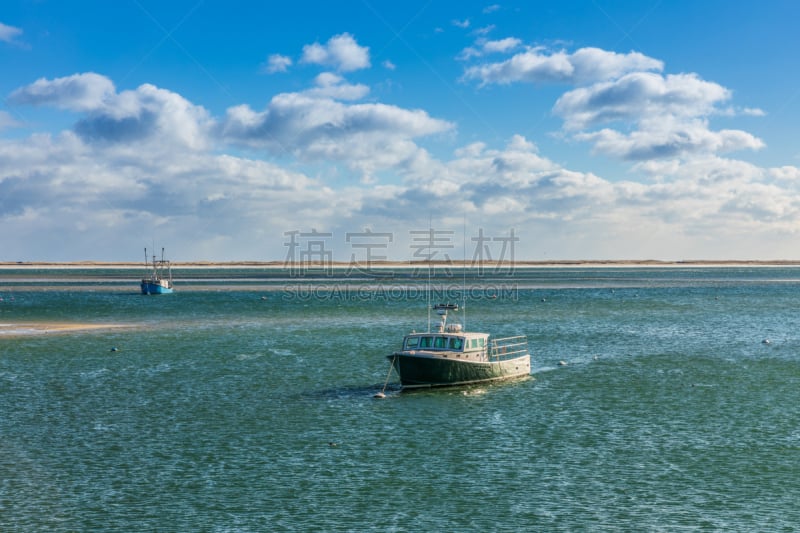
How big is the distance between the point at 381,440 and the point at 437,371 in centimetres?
1327

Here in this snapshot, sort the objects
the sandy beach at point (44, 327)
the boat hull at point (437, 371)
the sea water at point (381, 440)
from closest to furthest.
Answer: the sea water at point (381, 440)
the boat hull at point (437, 371)
the sandy beach at point (44, 327)

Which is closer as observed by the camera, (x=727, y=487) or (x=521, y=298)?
(x=727, y=487)

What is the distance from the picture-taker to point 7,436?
38438 mm

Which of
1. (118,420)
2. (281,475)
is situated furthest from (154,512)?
(118,420)

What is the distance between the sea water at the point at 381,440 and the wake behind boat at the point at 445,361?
3.23 feet

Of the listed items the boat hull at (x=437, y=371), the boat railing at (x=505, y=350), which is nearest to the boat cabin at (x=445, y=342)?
the boat hull at (x=437, y=371)

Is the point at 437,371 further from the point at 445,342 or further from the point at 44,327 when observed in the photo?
the point at 44,327

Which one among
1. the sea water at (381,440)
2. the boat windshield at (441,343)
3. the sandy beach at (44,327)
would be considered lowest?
the sea water at (381,440)

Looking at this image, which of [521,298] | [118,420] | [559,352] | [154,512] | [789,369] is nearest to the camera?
[154,512]

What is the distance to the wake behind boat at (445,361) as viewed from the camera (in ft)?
165

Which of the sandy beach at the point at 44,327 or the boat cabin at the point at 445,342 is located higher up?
the boat cabin at the point at 445,342

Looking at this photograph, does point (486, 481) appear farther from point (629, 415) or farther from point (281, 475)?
point (629, 415)

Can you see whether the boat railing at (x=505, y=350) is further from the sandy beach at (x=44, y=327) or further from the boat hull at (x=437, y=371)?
the sandy beach at (x=44, y=327)

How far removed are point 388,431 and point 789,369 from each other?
1451 inches
